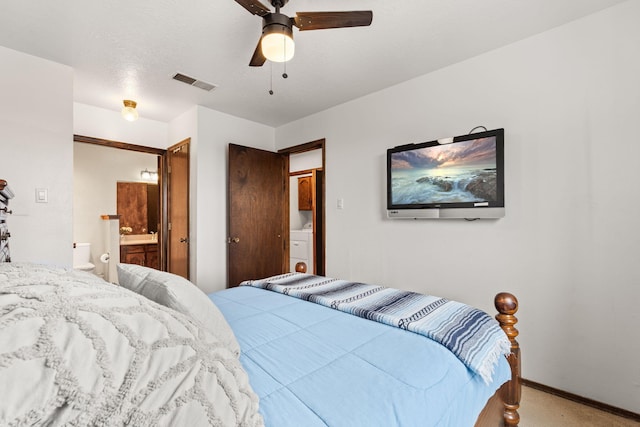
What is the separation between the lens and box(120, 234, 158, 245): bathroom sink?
5031 mm

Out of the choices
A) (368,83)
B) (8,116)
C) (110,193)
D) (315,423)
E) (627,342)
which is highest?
(368,83)

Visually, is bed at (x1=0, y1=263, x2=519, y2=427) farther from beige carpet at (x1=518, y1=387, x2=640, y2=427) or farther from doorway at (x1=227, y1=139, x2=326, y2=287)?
doorway at (x1=227, y1=139, x2=326, y2=287)

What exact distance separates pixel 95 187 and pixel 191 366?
5672 mm

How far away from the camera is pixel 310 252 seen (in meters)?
5.38

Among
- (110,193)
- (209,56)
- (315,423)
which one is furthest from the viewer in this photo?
(110,193)

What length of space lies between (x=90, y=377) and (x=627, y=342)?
2.69 metres

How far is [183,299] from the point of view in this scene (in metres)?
0.98

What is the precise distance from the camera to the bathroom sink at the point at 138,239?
198 inches

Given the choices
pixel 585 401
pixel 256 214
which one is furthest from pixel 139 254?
pixel 585 401

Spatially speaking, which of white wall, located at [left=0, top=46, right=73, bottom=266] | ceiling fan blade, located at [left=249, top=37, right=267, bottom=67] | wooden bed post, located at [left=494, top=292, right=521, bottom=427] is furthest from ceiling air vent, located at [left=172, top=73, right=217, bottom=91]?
wooden bed post, located at [left=494, top=292, right=521, bottom=427]

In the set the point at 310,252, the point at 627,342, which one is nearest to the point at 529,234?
the point at 627,342

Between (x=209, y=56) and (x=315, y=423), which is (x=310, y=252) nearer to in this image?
(x=209, y=56)

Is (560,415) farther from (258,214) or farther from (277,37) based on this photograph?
(258,214)

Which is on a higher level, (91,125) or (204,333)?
(91,125)
